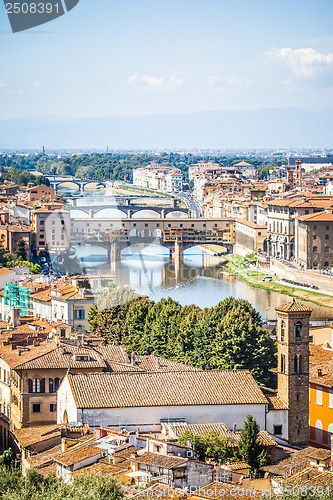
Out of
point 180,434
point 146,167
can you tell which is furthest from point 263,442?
point 146,167

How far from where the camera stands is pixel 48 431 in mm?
5297

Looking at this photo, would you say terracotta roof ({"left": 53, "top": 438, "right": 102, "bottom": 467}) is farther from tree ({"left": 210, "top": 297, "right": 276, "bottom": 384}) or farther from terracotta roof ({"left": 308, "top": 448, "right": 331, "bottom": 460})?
tree ({"left": 210, "top": 297, "right": 276, "bottom": 384})

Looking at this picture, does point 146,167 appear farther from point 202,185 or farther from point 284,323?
point 284,323

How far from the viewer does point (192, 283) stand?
723 inches

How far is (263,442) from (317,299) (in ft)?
37.2

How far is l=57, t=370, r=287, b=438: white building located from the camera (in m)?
5.50

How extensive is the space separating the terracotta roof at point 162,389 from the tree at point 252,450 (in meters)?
0.58

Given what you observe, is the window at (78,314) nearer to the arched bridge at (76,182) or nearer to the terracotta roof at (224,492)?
the terracotta roof at (224,492)

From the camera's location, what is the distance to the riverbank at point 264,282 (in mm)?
16473

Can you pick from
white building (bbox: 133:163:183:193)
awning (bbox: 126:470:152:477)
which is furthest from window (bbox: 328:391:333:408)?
white building (bbox: 133:163:183:193)

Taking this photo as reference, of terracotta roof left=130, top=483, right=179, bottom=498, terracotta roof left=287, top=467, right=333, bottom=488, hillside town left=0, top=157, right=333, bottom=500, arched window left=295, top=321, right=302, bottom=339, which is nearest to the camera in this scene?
terracotta roof left=130, top=483, right=179, bottom=498

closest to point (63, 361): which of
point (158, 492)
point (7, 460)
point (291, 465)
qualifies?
point (7, 460)

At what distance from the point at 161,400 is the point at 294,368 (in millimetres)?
973

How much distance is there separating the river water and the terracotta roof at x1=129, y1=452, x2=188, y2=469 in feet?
24.8
